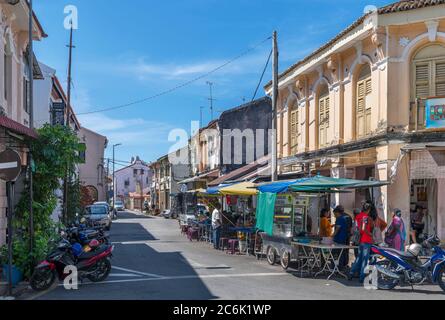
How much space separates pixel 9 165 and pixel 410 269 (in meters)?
8.39

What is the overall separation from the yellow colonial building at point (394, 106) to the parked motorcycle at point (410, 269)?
5.19 m

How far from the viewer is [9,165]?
10242mm

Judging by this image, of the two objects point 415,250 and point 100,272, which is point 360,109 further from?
point 100,272

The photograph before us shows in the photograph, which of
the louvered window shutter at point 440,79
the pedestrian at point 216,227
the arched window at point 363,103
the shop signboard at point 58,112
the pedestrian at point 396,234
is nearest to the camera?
→ the pedestrian at point 396,234

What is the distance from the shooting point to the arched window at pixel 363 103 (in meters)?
18.2

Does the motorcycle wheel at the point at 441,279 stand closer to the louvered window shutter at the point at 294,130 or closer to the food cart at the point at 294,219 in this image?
the food cart at the point at 294,219

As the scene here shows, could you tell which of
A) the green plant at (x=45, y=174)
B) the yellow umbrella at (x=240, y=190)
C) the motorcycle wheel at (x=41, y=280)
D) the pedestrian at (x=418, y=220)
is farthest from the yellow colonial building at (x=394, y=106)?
the motorcycle wheel at (x=41, y=280)

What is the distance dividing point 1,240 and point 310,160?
492 inches

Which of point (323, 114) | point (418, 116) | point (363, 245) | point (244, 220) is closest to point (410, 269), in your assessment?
point (363, 245)

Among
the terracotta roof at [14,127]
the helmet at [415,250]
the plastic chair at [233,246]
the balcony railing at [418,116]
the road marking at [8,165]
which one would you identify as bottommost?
the plastic chair at [233,246]

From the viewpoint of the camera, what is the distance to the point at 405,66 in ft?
54.7

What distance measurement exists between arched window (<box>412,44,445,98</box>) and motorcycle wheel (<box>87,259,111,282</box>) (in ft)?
34.9

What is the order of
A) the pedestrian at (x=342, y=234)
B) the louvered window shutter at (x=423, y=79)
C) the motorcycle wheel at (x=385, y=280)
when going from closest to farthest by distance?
the motorcycle wheel at (x=385, y=280), the pedestrian at (x=342, y=234), the louvered window shutter at (x=423, y=79)
